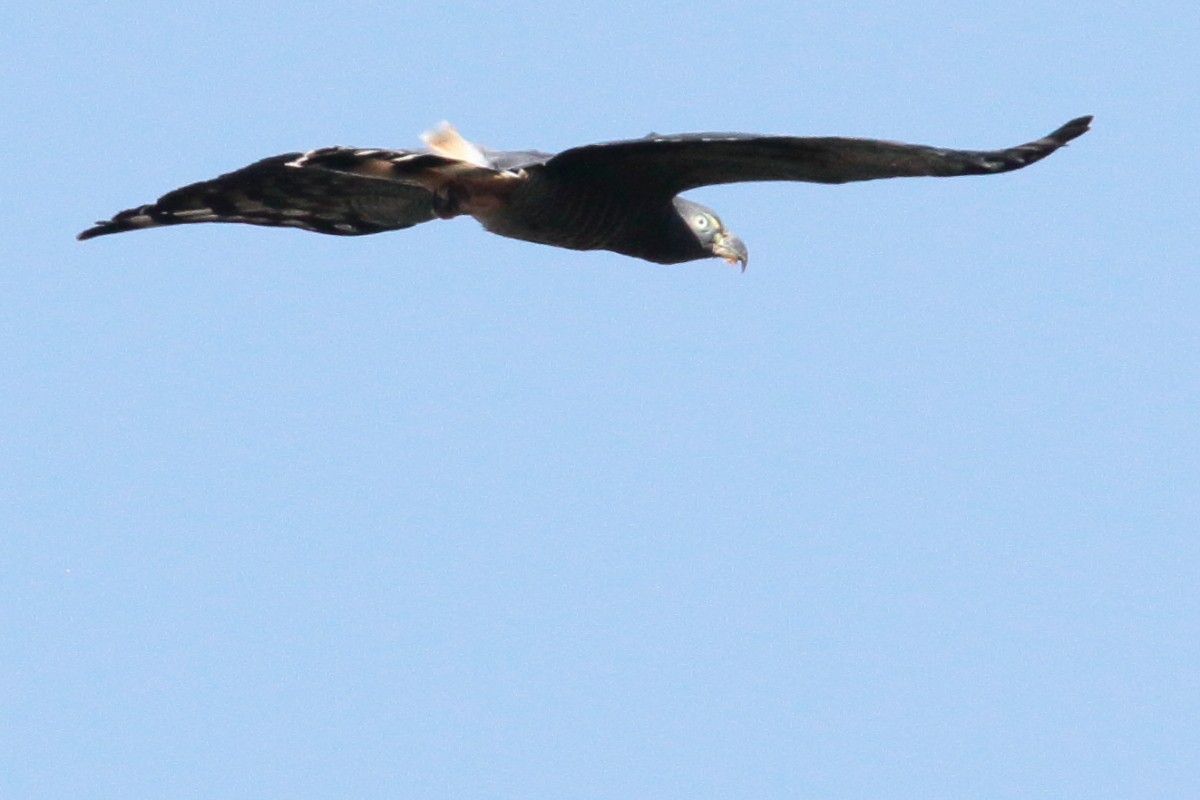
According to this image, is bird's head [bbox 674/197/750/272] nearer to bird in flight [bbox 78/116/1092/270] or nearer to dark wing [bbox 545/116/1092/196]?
bird in flight [bbox 78/116/1092/270]

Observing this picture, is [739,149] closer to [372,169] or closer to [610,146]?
[610,146]

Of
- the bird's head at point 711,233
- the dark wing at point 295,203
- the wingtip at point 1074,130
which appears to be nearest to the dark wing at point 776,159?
the wingtip at point 1074,130

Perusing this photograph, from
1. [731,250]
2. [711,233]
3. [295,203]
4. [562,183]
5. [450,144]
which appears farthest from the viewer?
[731,250]

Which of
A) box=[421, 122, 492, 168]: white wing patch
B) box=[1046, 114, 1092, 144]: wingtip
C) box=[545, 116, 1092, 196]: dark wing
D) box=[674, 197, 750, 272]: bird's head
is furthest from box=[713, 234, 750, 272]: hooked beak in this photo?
box=[1046, 114, 1092, 144]: wingtip

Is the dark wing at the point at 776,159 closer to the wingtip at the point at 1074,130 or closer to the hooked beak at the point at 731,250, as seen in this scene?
the wingtip at the point at 1074,130

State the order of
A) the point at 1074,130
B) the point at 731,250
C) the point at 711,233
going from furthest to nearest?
1. the point at 731,250
2. the point at 711,233
3. the point at 1074,130

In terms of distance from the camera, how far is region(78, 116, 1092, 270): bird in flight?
346 inches

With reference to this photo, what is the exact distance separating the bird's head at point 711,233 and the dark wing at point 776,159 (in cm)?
89

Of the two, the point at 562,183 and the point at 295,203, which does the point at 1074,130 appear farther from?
the point at 295,203

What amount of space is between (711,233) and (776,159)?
1.88 meters

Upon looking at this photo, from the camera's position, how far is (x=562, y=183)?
977 cm

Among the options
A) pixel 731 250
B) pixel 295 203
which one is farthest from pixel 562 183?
pixel 295 203

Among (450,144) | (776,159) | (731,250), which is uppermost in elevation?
(450,144)

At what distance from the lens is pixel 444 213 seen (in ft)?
33.8
